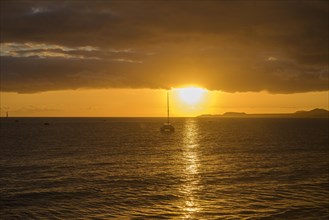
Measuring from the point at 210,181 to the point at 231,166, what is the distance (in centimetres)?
1532

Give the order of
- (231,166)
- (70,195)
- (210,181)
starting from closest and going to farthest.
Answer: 1. (70,195)
2. (210,181)
3. (231,166)

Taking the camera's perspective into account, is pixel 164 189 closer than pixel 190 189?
Yes

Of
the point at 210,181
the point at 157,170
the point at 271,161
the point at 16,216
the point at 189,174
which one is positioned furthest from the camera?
the point at 271,161

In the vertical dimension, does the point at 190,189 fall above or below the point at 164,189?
below

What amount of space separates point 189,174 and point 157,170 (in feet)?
21.0

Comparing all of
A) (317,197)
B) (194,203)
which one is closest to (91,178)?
(194,203)

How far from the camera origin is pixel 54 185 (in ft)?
155

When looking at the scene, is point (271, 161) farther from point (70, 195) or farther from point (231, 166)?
point (70, 195)

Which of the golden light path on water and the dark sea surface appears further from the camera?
the golden light path on water

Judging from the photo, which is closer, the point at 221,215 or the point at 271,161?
the point at 221,215

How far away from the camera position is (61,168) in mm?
61750

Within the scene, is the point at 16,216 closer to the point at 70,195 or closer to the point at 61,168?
the point at 70,195

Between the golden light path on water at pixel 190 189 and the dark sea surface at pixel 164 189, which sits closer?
the dark sea surface at pixel 164 189

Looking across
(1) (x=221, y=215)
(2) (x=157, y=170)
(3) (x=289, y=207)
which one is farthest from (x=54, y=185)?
(3) (x=289, y=207)
